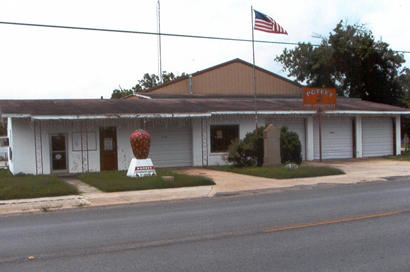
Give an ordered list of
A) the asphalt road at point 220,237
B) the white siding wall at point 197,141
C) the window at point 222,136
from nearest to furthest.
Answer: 1. the asphalt road at point 220,237
2. the white siding wall at point 197,141
3. the window at point 222,136

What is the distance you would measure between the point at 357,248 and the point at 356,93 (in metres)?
40.0

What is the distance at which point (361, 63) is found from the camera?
143 ft

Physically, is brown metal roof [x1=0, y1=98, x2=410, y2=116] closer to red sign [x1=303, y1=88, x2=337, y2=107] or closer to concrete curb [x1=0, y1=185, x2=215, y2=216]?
red sign [x1=303, y1=88, x2=337, y2=107]

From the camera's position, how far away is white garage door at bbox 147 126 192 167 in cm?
2350

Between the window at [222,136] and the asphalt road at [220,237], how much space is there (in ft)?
38.2

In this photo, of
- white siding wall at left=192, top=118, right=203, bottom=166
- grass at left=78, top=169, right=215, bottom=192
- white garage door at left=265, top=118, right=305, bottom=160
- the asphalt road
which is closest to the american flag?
white siding wall at left=192, top=118, right=203, bottom=166

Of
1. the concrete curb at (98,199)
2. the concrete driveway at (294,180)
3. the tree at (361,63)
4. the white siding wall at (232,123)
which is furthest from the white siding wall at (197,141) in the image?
the tree at (361,63)

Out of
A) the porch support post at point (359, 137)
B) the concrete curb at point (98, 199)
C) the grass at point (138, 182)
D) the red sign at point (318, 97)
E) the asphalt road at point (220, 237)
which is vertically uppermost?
the red sign at point (318, 97)

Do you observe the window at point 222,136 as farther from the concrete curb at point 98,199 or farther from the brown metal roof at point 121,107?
the concrete curb at point 98,199

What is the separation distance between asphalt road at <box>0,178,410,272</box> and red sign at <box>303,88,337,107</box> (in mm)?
12832

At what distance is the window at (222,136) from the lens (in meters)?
24.3

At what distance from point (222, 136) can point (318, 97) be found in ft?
18.5

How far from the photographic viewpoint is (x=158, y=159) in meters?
23.5

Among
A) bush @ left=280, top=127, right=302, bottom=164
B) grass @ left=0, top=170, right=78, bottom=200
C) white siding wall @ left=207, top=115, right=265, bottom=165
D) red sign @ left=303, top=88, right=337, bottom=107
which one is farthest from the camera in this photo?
red sign @ left=303, top=88, right=337, bottom=107
